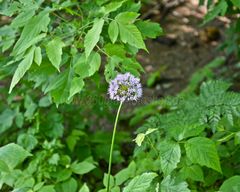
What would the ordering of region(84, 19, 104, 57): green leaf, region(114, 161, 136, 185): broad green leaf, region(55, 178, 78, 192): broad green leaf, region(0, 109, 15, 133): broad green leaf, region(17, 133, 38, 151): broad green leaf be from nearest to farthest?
region(84, 19, 104, 57): green leaf
region(114, 161, 136, 185): broad green leaf
region(55, 178, 78, 192): broad green leaf
region(17, 133, 38, 151): broad green leaf
region(0, 109, 15, 133): broad green leaf

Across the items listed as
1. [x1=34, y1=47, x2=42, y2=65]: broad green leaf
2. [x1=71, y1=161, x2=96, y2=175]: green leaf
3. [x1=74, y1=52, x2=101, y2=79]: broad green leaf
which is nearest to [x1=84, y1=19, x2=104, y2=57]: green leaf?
[x1=74, y1=52, x2=101, y2=79]: broad green leaf

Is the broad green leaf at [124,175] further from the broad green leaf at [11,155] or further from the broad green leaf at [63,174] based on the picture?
the broad green leaf at [11,155]

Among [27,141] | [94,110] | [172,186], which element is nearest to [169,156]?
[172,186]

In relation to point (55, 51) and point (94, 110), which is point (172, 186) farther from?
point (94, 110)

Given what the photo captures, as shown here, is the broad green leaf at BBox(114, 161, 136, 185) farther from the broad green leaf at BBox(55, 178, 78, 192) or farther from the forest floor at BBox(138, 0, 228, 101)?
the forest floor at BBox(138, 0, 228, 101)

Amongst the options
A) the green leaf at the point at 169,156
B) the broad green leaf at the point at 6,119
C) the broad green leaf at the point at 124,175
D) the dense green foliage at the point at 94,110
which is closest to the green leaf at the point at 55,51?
the dense green foliage at the point at 94,110
